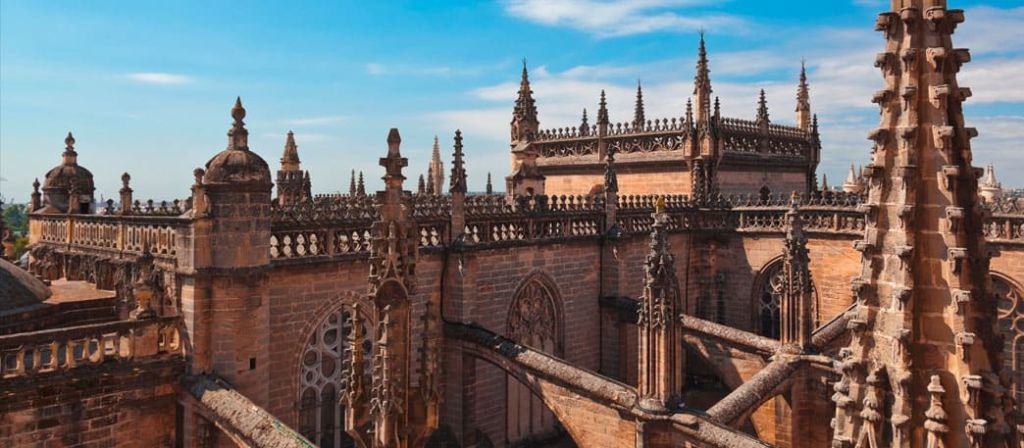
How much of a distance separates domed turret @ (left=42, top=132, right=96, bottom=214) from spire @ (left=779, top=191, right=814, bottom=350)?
18.0 metres

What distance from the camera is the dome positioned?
807 inches

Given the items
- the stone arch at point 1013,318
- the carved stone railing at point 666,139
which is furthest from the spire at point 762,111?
the stone arch at point 1013,318

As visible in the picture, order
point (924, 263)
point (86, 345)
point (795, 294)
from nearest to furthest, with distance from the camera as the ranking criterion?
point (924, 263), point (86, 345), point (795, 294)

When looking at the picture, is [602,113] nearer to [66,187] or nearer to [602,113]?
[602,113]

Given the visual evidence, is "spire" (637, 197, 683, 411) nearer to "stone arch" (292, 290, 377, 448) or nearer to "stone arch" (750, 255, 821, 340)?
"stone arch" (292, 290, 377, 448)

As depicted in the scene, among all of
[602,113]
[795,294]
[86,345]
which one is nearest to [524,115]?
[602,113]

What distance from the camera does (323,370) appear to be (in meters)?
16.3

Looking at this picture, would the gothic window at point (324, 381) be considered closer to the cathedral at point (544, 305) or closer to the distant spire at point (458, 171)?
the cathedral at point (544, 305)

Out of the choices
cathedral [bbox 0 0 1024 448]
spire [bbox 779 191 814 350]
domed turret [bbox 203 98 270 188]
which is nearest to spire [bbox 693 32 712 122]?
cathedral [bbox 0 0 1024 448]

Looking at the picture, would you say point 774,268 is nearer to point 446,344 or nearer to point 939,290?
point 446,344

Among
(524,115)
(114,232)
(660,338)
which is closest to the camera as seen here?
(660,338)

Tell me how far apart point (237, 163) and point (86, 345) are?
3.77 meters

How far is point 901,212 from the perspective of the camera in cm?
569

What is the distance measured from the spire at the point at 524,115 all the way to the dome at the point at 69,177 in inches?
728
